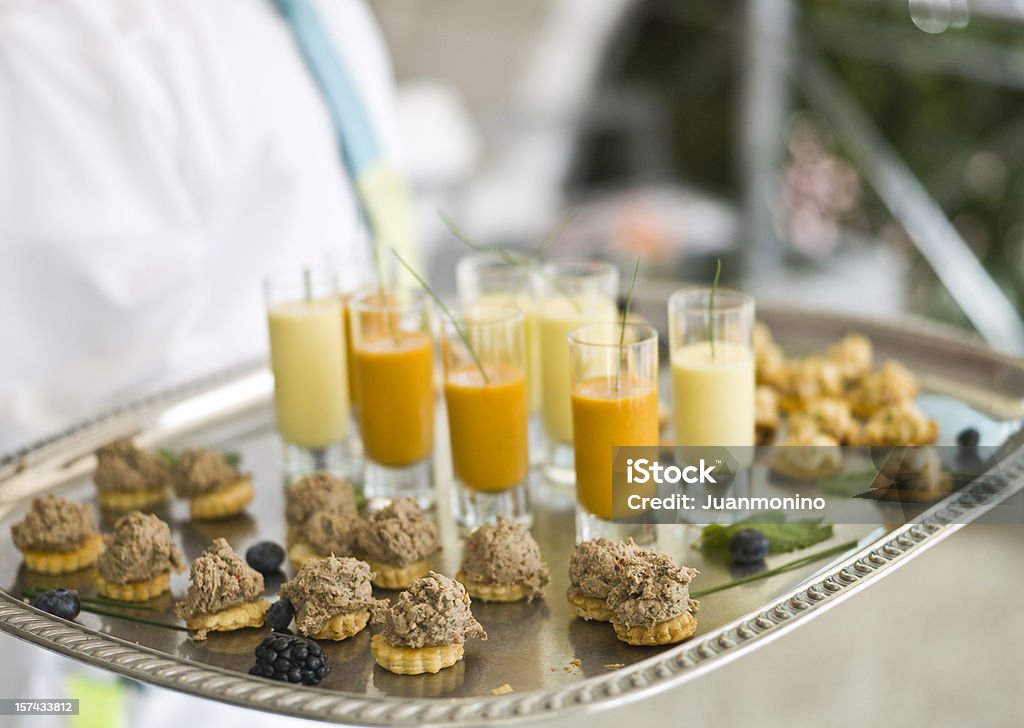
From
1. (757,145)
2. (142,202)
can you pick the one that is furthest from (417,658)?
(757,145)

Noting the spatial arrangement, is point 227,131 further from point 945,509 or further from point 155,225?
point 945,509

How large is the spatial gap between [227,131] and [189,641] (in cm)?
147

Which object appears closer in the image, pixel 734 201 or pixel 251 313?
pixel 251 313

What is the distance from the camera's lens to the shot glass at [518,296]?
2025mm

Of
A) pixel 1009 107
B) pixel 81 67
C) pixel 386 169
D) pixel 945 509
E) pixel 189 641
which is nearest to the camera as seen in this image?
pixel 189 641

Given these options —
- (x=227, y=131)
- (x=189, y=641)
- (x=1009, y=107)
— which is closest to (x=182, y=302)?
(x=227, y=131)

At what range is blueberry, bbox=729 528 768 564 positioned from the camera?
1626mm

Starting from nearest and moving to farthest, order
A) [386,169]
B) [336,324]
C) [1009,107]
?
[336,324] < [386,169] < [1009,107]

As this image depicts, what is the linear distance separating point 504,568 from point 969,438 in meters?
0.93

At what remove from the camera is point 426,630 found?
136 cm

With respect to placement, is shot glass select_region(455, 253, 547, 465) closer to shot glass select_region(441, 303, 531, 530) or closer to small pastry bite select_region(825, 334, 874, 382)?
shot glass select_region(441, 303, 531, 530)

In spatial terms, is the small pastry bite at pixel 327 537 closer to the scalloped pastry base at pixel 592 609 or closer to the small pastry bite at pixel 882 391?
the scalloped pastry base at pixel 592 609

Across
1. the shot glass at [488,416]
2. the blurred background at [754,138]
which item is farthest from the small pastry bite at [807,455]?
the blurred background at [754,138]

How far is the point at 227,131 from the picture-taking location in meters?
2.61
